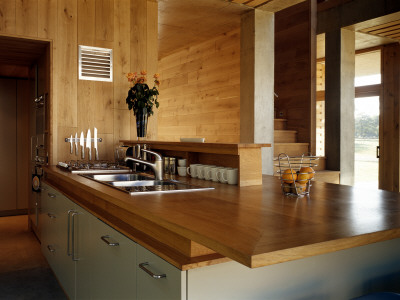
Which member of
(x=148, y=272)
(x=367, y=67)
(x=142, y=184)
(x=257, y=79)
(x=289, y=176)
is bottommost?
(x=148, y=272)

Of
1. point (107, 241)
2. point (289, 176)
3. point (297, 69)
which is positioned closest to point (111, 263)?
point (107, 241)

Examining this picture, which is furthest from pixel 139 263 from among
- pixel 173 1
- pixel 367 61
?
pixel 367 61

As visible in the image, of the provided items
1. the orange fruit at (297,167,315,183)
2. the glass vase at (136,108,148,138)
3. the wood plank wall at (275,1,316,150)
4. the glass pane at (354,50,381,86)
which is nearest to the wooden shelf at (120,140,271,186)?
the orange fruit at (297,167,315,183)

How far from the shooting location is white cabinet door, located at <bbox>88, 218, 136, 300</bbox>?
5.58ft

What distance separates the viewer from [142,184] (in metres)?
2.70

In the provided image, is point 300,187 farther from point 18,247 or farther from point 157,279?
point 18,247

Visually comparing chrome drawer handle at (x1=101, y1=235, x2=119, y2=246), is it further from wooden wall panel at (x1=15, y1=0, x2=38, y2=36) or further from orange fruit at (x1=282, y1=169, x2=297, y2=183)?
wooden wall panel at (x1=15, y1=0, x2=38, y2=36)

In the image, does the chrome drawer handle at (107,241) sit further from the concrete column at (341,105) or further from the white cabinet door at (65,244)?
the concrete column at (341,105)

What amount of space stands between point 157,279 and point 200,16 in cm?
404

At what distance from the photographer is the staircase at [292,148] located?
5.61m

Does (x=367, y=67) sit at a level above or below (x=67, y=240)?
above

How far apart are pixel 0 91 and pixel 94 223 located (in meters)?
4.67

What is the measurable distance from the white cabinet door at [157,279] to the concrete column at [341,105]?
15.5ft

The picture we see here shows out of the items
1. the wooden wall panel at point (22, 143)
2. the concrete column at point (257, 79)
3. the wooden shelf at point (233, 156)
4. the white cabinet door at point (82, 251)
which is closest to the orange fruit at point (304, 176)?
the wooden shelf at point (233, 156)
